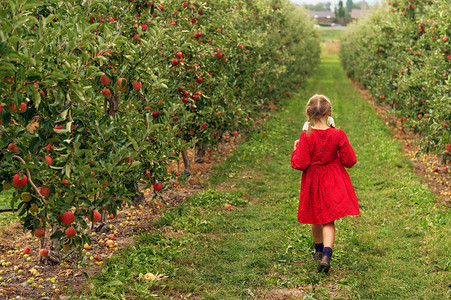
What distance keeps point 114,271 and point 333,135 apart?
2.53 metres

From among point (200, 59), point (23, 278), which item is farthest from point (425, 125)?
point (23, 278)

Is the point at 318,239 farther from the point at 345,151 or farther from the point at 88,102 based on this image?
the point at 88,102

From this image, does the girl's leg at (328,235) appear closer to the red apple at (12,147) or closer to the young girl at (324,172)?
the young girl at (324,172)

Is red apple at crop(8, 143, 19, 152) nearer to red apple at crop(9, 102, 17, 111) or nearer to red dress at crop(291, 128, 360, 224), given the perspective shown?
red apple at crop(9, 102, 17, 111)

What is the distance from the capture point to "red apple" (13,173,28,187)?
284 centimetres

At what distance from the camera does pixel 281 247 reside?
5.10m

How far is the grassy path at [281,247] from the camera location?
410 centimetres

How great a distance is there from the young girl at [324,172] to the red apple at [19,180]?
257 cm

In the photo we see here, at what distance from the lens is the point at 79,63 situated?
307 cm

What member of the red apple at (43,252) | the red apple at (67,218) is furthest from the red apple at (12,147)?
the red apple at (43,252)

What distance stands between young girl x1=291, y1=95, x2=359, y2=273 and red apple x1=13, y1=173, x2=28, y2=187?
2.57 metres

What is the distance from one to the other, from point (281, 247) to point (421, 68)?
5964mm

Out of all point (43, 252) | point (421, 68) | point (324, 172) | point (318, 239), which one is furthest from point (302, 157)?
point (421, 68)

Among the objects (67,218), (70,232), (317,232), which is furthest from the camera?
(317,232)
